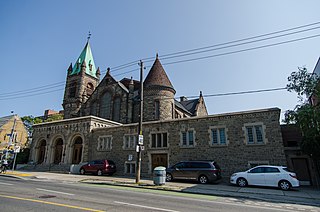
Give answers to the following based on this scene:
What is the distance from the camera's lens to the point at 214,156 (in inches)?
678

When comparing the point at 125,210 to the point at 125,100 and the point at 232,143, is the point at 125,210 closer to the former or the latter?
the point at 232,143

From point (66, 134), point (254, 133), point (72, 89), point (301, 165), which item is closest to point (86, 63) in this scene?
point (72, 89)

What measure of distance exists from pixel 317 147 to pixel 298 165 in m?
3.31

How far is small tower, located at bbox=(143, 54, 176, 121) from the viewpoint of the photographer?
94.1 feet

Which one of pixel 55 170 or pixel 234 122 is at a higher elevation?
pixel 234 122

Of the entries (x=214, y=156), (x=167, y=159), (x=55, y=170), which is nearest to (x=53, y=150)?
(x=55, y=170)

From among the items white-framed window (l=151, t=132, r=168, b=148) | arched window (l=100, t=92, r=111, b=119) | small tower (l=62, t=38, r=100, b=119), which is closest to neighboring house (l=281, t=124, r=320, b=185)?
white-framed window (l=151, t=132, r=168, b=148)

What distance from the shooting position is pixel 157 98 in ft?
95.3

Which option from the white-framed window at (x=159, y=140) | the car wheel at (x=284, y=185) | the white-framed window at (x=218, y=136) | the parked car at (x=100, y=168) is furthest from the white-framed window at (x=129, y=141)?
the car wheel at (x=284, y=185)

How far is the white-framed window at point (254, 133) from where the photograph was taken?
15.9 meters

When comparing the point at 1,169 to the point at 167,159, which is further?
the point at 1,169

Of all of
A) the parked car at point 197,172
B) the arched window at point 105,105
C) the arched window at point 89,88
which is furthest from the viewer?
the arched window at point 89,88

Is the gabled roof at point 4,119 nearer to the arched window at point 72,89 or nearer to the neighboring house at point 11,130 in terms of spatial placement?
the neighboring house at point 11,130

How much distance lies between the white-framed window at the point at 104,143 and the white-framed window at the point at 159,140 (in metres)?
5.61
